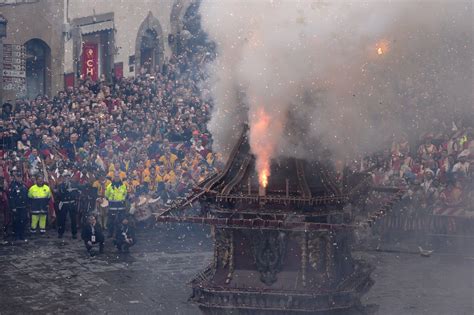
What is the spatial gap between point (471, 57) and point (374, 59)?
42.6 feet

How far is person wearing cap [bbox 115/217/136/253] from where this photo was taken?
15.2 meters

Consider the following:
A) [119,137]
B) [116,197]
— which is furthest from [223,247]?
[119,137]

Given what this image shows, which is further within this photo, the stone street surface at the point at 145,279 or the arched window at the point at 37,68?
the arched window at the point at 37,68

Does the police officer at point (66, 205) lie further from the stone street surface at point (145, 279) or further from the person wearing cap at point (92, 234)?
the person wearing cap at point (92, 234)

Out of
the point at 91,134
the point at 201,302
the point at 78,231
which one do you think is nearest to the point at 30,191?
the point at 78,231

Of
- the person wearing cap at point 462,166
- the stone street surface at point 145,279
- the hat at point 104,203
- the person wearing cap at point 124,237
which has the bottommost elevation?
the stone street surface at point 145,279

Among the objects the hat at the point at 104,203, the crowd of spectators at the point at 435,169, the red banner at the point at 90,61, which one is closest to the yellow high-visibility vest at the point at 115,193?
the hat at the point at 104,203

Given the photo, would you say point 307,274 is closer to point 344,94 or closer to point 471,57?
point 344,94

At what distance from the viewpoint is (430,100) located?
20266 mm

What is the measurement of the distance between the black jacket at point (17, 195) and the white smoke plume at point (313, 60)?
26.3 feet

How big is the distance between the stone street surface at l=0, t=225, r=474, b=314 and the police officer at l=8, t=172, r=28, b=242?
0.40 metres

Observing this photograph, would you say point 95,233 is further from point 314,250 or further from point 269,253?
point 314,250

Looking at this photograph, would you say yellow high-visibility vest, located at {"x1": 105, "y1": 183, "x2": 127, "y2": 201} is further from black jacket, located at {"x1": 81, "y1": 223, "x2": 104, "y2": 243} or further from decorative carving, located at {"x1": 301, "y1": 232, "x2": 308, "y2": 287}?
decorative carving, located at {"x1": 301, "y1": 232, "x2": 308, "y2": 287}

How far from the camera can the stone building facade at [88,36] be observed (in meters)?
27.2
